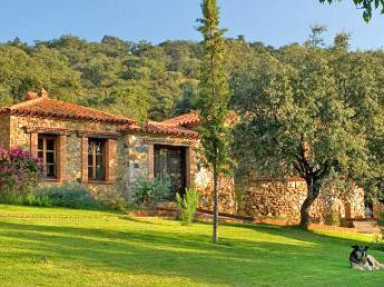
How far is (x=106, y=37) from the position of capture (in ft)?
Answer: 294

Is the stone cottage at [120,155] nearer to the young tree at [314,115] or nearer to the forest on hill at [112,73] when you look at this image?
the young tree at [314,115]

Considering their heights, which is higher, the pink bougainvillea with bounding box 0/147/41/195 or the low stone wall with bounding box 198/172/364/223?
the pink bougainvillea with bounding box 0/147/41/195

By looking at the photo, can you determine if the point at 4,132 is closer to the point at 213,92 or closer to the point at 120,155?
the point at 120,155

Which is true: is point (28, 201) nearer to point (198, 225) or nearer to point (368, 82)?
point (198, 225)

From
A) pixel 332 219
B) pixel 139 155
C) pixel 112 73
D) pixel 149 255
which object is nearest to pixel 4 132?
pixel 139 155

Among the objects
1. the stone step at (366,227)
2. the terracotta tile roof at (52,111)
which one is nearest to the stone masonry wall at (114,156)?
the terracotta tile roof at (52,111)

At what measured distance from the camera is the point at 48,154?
23.7 meters

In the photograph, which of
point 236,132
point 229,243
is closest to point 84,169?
point 236,132

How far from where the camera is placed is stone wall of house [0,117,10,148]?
885 inches

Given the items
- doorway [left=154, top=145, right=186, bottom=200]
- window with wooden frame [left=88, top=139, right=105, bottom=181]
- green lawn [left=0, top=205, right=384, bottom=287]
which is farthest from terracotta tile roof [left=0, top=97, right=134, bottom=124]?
green lawn [left=0, top=205, right=384, bottom=287]

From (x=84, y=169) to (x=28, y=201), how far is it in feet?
13.4

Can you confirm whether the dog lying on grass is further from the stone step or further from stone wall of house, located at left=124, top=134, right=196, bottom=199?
the stone step

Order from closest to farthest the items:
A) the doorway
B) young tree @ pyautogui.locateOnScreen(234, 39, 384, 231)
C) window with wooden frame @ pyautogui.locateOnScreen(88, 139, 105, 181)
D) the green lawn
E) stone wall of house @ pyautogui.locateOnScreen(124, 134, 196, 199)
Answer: the green lawn → young tree @ pyautogui.locateOnScreen(234, 39, 384, 231) → stone wall of house @ pyautogui.locateOnScreen(124, 134, 196, 199) → window with wooden frame @ pyautogui.locateOnScreen(88, 139, 105, 181) → the doorway

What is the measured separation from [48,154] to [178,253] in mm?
12303
